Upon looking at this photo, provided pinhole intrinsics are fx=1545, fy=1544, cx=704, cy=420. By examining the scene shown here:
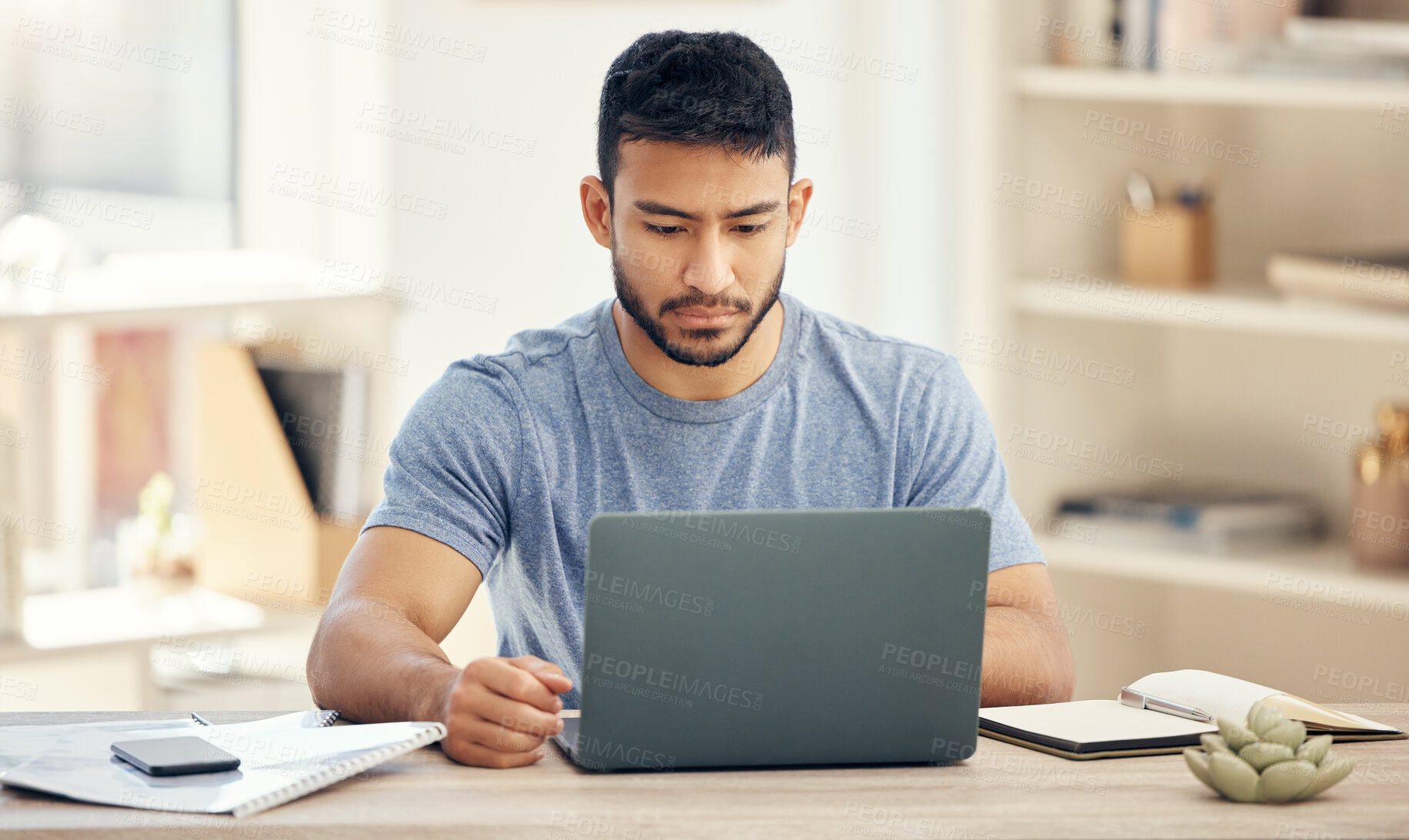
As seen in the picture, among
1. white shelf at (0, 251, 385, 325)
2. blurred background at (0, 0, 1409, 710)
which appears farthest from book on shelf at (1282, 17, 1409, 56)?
white shelf at (0, 251, 385, 325)

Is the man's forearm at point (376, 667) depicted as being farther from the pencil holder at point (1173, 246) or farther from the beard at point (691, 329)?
the pencil holder at point (1173, 246)

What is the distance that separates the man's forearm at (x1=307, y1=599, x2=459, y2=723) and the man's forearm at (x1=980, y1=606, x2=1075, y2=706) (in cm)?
50

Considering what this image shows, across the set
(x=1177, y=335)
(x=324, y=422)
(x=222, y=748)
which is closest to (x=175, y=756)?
(x=222, y=748)

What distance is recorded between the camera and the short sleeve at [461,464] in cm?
158

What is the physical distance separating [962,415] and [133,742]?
0.96 m

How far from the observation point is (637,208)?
5.27 feet

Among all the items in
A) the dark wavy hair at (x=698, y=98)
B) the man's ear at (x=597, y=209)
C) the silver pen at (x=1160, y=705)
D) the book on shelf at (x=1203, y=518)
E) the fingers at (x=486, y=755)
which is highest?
the dark wavy hair at (x=698, y=98)

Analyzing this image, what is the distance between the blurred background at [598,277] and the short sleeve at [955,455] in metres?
0.88

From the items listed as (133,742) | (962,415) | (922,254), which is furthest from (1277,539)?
(133,742)

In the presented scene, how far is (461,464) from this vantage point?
163 cm

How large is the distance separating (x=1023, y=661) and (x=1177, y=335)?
1527 millimetres

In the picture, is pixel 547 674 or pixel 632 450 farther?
pixel 632 450

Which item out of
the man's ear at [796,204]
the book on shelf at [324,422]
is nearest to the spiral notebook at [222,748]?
the man's ear at [796,204]

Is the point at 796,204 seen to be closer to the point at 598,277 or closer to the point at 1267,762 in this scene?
the point at 1267,762
